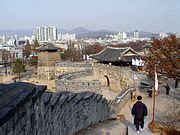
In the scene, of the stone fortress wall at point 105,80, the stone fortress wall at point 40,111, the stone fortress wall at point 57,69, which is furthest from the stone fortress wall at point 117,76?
the stone fortress wall at point 40,111

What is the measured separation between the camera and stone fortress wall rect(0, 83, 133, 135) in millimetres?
4481

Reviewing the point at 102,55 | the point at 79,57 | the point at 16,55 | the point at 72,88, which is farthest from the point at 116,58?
the point at 16,55

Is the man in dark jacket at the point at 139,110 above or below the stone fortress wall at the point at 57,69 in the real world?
above

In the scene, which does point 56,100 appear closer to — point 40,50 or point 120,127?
point 120,127

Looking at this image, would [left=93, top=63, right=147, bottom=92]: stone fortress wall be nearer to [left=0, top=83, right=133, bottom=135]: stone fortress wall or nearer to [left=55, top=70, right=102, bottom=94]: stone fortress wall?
[left=55, top=70, right=102, bottom=94]: stone fortress wall

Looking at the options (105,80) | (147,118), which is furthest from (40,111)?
(105,80)

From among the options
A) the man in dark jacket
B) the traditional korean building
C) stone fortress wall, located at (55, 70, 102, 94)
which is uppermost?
the traditional korean building

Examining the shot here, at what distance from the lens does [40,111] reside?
6.32 meters

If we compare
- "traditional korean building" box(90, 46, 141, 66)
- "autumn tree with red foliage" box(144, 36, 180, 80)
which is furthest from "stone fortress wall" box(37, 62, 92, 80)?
"autumn tree with red foliage" box(144, 36, 180, 80)

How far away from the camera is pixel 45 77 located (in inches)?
1821

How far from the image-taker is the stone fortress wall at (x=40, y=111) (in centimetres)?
448

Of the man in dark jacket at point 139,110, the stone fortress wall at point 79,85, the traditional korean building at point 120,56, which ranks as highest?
the traditional korean building at point 120,56

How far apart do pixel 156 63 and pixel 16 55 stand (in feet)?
261

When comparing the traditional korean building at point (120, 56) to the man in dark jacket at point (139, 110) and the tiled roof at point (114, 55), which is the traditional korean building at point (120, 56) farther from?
the man in dark jacket at point (139, 110)
